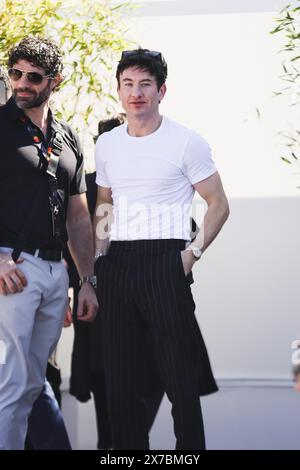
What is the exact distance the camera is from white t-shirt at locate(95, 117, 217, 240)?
4043 mm

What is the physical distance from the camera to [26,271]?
3945 mm

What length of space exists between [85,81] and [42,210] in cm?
215

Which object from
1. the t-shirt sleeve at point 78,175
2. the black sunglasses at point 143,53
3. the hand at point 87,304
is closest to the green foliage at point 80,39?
the t-shirt sleeve at point 78,175

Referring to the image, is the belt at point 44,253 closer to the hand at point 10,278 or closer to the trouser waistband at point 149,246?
the hand at point 10,278

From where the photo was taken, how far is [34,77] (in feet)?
13.3

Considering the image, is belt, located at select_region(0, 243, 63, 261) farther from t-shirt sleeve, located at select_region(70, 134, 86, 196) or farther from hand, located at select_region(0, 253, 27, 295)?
t-shirt sleeve, located at select_region(70, 134, 86, 196)

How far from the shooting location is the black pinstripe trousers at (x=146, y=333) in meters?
3.99

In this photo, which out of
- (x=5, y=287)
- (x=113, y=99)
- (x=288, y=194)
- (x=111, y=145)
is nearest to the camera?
(x=5, y=287)

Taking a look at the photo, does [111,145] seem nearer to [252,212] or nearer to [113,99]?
[113,99]

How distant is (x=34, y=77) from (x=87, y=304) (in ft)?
2.93

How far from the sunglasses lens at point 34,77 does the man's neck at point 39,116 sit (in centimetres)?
10

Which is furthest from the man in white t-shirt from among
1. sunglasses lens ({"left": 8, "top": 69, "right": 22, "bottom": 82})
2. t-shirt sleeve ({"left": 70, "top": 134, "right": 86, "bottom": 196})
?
sunglasses lens ({"left": 8, "top": 69, "right": 22, "bottom": 82})

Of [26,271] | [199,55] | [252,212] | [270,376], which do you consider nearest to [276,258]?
[252,212]

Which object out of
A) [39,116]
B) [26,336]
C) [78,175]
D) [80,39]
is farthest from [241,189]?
[26,336]
